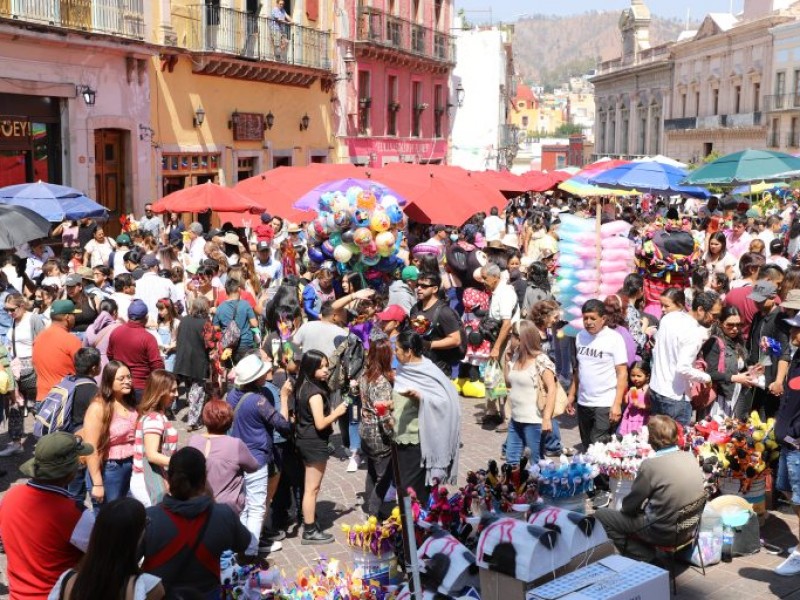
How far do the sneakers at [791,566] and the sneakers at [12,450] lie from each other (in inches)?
258

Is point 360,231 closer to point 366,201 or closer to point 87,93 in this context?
point 366,201

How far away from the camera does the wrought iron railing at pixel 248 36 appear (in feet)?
71.1

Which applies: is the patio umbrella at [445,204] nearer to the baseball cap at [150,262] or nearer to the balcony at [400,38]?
the baseball cap at [150,262]

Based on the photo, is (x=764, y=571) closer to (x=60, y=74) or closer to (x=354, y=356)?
(x=354, y=356)

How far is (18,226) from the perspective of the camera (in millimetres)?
8656

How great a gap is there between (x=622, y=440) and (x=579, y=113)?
560ft

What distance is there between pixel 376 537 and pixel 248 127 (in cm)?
1986

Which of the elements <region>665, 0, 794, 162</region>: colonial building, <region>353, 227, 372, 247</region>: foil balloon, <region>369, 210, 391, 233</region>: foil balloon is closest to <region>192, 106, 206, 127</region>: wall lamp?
<region>369, 210, 391, 233</region>: foil balloon

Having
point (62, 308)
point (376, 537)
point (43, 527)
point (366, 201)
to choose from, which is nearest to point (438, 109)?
point (366, 201)

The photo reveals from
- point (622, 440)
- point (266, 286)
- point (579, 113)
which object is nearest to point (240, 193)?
point (266, 286)

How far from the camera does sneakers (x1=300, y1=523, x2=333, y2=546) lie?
707 cm

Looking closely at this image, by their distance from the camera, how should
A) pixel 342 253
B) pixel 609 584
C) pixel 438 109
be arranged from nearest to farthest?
1. pixel 609 584
2. pixel 342 253
3. pixel 438 109

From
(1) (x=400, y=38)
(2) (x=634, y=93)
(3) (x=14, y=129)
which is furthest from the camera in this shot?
(2) (x=634, y=93)

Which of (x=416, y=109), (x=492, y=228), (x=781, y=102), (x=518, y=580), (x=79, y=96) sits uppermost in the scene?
(x=781, y=102)
